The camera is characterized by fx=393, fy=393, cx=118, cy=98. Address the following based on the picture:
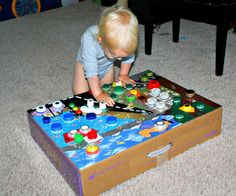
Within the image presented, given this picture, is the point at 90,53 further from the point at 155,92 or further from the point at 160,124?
the point at 160,124

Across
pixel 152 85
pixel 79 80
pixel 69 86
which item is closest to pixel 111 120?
pixel 152 85

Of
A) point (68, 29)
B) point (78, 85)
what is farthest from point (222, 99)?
point (68, 29)

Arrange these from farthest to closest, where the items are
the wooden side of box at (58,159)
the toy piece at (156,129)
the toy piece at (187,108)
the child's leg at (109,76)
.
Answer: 1. the child's leg at (109,76)
2. the toy piece at (187,108)
3. the toy piece at (156,129)
4. the wooden side of box at (58,159)

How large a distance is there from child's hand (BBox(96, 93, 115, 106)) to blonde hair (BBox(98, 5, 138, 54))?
178 mm

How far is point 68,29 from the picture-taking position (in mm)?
2439

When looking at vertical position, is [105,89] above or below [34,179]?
above

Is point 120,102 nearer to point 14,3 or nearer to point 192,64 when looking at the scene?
point 192,64

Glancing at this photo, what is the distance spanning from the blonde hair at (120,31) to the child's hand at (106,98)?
0.58 ft

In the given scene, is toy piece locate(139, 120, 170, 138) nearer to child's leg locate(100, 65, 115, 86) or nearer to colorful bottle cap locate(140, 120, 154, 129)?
colorful bottle cap locate(140, 120, 154, 129)

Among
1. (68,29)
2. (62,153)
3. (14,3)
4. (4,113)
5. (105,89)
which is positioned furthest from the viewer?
(14,3)

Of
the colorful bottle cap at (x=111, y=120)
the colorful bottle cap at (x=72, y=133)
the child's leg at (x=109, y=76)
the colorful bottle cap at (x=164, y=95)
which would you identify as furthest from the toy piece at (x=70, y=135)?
the child's leg at (x=109, y=76)

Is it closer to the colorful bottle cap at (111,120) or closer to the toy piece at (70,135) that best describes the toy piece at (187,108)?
the colorful bottle cap at (111,120)

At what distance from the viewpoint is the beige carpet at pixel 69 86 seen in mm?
1137

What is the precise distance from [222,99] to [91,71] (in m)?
0.55
